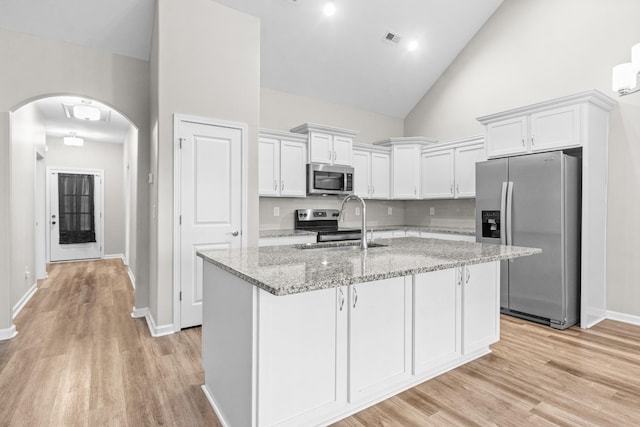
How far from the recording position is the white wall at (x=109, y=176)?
768 cm

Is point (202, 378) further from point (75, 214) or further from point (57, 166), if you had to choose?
point (57, 166)

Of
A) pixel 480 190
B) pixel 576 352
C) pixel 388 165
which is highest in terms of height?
pixel 388 165

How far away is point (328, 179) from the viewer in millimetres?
4723

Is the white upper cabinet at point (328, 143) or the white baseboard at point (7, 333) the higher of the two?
the white upper cabinet at point (328, 143)

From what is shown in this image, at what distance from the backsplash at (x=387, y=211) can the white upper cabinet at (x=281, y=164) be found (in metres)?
0.36

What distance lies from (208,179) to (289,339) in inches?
86.5

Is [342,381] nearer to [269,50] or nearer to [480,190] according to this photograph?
[480,190]

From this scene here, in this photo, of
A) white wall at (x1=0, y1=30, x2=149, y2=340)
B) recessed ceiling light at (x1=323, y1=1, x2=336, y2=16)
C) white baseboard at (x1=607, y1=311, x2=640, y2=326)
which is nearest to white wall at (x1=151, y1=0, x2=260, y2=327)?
white wall at (x1=0, y1=30, x2=149, y2=340)

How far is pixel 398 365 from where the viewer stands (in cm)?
207

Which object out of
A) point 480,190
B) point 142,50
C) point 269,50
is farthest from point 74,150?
point 480,190

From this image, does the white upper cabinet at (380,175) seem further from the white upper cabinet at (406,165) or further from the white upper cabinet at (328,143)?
the white upper cabinet at (328,143)

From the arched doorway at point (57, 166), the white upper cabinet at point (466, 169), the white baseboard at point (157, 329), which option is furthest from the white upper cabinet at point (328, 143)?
the white baseboard at point (157, 329)

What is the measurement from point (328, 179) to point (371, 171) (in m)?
0.88

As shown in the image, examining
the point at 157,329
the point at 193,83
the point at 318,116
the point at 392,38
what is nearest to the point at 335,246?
the point at 157,329
